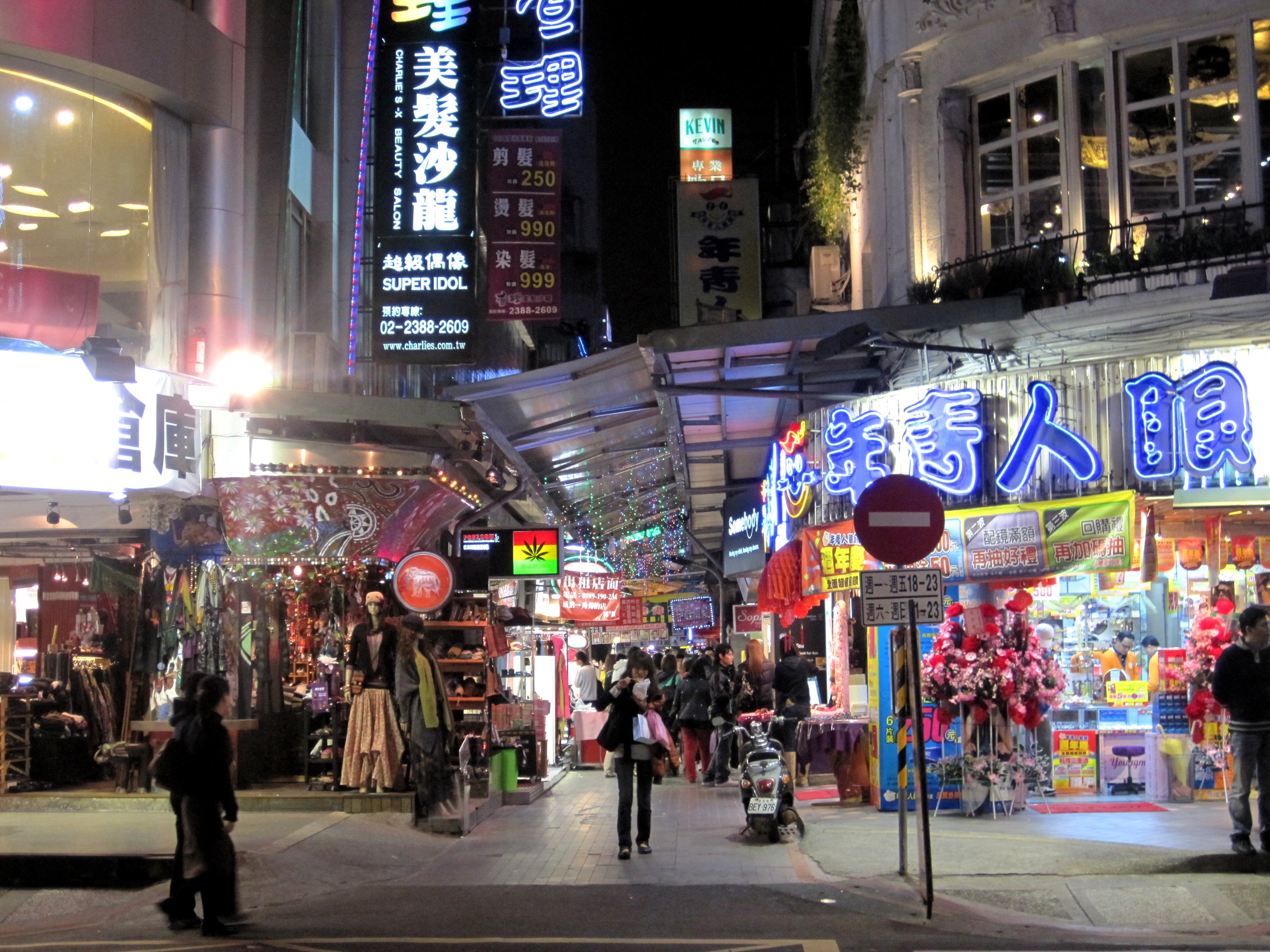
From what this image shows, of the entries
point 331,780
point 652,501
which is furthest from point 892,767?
point 652,501

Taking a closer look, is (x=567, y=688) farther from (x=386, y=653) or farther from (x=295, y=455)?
(x=386, y=653)

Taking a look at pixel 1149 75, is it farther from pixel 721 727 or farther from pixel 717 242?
pixel 721 727

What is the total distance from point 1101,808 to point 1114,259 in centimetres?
546

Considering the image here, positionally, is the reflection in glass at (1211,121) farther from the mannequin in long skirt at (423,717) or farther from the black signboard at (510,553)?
the black signboard at (510,553)

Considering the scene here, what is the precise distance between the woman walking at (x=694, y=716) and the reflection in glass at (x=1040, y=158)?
8679 millimetres

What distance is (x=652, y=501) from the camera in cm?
2352

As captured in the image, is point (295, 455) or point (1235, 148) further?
point (295, 455)

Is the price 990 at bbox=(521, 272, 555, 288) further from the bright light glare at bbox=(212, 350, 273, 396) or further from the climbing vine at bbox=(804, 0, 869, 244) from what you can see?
the climbing vine at bbox=(804, 0, 869, 244)

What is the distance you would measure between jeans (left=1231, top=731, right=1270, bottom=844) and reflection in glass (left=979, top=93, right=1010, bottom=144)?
6.87m

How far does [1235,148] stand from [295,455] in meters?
11.1

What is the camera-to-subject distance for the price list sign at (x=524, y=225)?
18469 mm

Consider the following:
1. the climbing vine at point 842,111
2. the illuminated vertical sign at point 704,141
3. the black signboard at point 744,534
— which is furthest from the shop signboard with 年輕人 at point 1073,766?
the illuminated vertical sign at point 704,141

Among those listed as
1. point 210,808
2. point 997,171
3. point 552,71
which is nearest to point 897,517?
point 210,808

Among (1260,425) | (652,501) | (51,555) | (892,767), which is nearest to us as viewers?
(1260,425)
